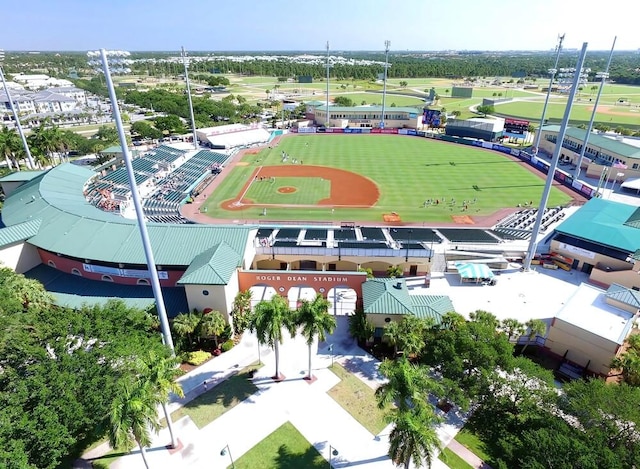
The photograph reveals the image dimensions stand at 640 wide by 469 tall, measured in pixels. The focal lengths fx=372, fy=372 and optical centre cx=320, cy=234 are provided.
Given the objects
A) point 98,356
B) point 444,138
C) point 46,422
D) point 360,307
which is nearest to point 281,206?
point 360,307

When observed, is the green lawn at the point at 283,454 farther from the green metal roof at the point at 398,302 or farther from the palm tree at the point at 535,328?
the palm tree at the point at 535,328

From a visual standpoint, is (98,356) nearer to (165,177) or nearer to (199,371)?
(199,371)

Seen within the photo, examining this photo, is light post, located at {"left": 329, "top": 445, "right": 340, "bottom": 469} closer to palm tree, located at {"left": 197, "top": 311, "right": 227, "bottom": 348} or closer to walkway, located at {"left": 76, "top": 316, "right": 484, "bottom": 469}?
walkway, located at {"left": 76, "top": 316, "right": 484, "bottom": 469}

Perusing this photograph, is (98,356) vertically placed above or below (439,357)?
above

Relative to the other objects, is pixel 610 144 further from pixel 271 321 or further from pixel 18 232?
pixel 18 232

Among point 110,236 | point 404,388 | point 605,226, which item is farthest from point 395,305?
point 605,226

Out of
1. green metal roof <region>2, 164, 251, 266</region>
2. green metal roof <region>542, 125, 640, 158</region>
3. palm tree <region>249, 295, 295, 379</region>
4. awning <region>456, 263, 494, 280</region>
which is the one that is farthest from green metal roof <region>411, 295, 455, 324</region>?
green metal roof <region>542, 125, 640, 158</region>

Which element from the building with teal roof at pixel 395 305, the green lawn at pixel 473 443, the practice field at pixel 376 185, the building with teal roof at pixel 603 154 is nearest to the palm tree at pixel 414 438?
the green lawn at pixel 473 443
